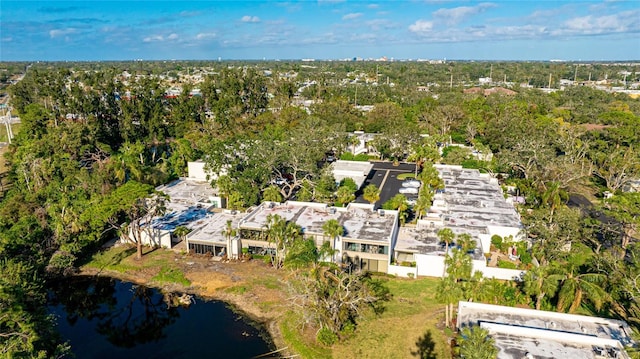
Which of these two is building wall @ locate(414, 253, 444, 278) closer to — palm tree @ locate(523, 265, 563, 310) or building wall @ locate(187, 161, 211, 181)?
palm tree @ locate(523, 265, 563, 310)

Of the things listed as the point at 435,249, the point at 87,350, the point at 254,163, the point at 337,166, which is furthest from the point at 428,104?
the point at 87,350

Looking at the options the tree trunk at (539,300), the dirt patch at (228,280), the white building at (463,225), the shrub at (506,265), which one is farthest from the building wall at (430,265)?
the dirt patch at (228,280)

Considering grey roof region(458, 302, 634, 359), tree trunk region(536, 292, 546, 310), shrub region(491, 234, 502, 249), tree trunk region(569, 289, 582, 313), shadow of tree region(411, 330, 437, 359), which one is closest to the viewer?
grey roof region(458, 302, 634, 359)

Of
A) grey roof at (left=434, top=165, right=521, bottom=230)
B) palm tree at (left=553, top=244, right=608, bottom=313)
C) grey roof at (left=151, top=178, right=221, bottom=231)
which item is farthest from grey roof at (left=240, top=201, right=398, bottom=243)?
palm tree at (left=553, top=244, right=608, bottom=313)

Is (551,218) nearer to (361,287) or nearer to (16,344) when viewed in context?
(361,287)

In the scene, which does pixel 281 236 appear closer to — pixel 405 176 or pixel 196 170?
pixel 196 170

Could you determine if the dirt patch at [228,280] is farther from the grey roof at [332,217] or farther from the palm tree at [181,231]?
the grey roof at [332,217]

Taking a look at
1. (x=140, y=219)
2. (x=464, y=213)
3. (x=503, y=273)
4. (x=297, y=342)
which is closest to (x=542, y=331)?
(x=503, y=273)
